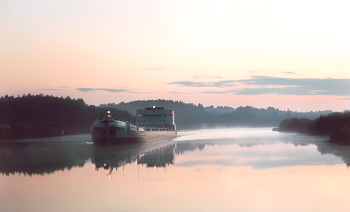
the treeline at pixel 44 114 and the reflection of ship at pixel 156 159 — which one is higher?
the treeline at pixel 44 114

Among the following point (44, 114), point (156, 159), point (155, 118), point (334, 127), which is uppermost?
point (44, 114)

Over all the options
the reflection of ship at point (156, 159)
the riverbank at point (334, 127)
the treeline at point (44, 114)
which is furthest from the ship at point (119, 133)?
the treeline at point (44, 114)

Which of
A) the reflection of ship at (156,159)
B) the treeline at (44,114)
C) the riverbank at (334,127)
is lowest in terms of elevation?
the reflection of ship at (156,159)

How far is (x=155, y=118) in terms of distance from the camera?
106 m

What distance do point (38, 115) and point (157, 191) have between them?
12450 centimetres

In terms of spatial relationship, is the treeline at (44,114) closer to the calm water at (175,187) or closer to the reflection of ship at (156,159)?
the reflection of ship at (156,159)

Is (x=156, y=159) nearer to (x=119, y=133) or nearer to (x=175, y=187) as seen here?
(x=175, y=187)

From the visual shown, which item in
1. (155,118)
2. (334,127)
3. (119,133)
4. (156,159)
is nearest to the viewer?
(156,159)

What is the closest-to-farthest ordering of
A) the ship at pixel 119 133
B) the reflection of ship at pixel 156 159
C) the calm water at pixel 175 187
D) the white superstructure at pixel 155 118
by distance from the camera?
the calm water at pixel 175 187
the reflection of ship at pixel 156 159
the ship at pixel 119 133
the white superstructure at pixel 155 118

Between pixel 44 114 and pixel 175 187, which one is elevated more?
pixel 44 114

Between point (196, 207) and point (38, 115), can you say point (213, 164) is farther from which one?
point (38, 115)

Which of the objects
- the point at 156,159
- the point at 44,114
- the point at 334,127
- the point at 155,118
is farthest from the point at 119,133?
the point at 44,114

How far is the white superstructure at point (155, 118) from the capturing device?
103 metres

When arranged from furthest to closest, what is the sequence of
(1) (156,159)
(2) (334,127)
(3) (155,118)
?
(3) (155,118) < (2) (334,127) < (1) (156,159)
